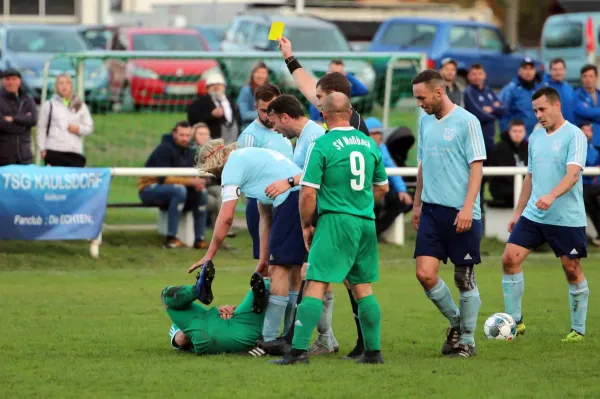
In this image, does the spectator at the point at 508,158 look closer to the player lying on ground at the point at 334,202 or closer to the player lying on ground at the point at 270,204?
the player lying on ground at the point at 270,204

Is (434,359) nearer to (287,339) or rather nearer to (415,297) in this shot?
(287,339)

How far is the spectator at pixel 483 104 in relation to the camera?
57.2 feet

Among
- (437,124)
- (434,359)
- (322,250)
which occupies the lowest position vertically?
(434,359)

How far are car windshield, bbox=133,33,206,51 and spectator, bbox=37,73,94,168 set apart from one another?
12.4m

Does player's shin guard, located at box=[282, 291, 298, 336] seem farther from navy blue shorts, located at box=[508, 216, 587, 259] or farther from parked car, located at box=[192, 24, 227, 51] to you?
parked car, located at box=[192, 24, 227, 51]

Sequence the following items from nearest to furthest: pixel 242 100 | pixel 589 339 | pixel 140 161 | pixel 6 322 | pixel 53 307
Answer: pixel 589 339 < pixel 6 322 < pixel 53 307 < pixel 242 100 < pixel 140 161

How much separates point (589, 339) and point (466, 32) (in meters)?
21.5

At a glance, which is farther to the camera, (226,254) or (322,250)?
(226,254)

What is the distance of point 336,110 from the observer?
→ 27.6ft

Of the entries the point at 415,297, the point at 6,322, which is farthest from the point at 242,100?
the point at 6,322

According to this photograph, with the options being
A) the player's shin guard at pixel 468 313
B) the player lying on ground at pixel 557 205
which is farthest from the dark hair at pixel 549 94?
the player's shin guard at pixel 468 313

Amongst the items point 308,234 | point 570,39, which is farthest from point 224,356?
point 570,39

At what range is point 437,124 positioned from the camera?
9.20m

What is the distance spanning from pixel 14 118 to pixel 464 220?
8453mm
